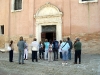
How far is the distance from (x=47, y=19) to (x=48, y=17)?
Result: 0.74ft

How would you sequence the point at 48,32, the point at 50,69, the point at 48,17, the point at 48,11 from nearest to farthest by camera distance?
the point at 50,69 < the point at 48,17 < the point at 48,11 < the point at 48,32

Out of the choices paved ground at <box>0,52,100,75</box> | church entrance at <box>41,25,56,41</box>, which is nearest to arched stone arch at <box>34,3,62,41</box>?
church entrance at <box>41,25,56,41</box>

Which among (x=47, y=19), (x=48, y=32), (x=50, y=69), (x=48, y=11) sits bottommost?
(x=50, y=69)

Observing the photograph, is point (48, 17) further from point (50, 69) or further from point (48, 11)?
point (50, 69)

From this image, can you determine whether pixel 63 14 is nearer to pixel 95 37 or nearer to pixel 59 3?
pixel 59 3

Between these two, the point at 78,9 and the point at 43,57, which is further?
the point at 78,9

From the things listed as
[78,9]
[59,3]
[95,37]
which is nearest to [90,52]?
[95,37]

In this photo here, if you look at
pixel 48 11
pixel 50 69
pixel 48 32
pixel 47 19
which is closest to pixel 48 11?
pixel 48 11

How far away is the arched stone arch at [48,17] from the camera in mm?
22031

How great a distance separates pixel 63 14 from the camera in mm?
21812

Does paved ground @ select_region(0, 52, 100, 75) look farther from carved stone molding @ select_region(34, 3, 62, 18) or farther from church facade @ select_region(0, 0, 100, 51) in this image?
carved stone molding @ select_region(34, 3, 62, 18)

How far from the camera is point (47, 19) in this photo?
22.7 metres

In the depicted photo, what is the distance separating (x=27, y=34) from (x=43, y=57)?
6.18 meters

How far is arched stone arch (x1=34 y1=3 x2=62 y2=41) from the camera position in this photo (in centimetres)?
2203
